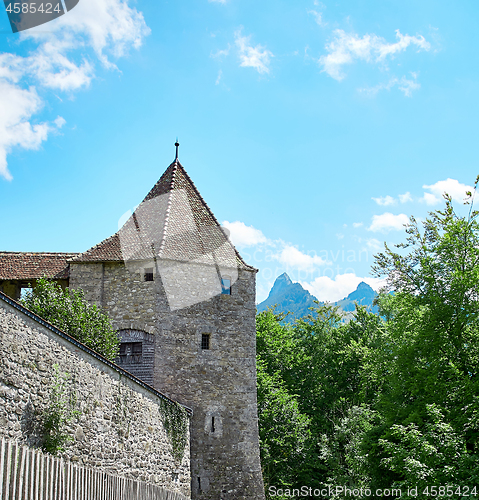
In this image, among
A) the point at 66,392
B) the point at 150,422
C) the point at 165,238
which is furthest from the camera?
the point at 165,238

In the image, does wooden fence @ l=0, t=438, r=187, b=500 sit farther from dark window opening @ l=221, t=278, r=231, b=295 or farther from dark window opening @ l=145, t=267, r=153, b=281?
dark window opening @ l=221, t=278, r=231, b=295

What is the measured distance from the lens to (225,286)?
17453 mm

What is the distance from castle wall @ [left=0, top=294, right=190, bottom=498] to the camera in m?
6.96

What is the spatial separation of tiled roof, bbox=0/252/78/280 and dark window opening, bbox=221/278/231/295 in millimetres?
5252

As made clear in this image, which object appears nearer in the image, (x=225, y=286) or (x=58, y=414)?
(x=58, y=414)

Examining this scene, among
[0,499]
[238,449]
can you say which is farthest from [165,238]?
[0,499]

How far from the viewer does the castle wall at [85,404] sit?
6957 millimetres

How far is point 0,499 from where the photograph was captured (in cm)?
497

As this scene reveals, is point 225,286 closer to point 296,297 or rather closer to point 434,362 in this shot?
point 434,362

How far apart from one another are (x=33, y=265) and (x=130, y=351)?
469 cm

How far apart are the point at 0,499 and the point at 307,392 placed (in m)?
22.5

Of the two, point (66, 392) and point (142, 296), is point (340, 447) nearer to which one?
point (142, 296)

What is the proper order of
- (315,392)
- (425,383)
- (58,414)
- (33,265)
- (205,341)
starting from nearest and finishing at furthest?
(58,414) → (425,383) → (205,341) → (33,265) → (315,392)

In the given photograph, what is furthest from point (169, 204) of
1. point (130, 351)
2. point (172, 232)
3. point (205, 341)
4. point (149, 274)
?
point (130, 351)
